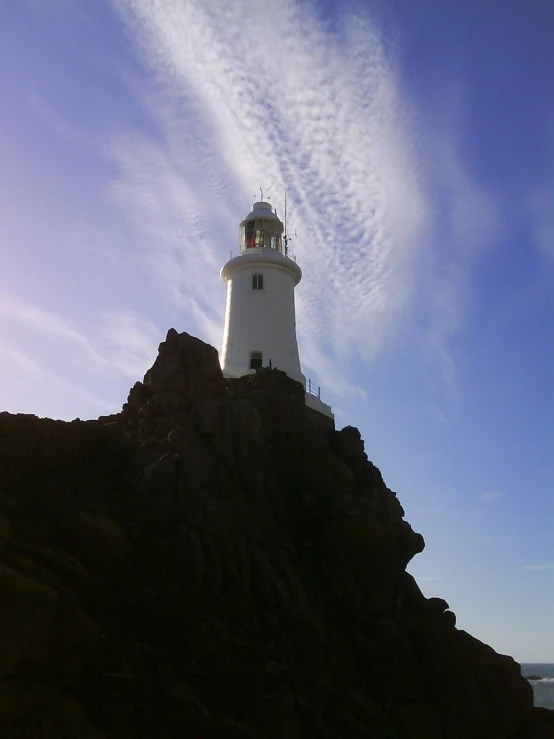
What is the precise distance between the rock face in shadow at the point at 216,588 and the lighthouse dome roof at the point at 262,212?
1335 centimetres

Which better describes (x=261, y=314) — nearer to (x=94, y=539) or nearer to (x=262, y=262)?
(x=262, y=262)

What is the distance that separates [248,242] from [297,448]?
15966 mm

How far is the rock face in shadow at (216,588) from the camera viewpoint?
44.1 feet

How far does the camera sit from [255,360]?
32.7 metres

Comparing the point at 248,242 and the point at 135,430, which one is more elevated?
the point at 248,242

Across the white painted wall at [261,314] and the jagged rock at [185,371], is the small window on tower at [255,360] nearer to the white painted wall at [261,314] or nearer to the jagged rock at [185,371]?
the white painted wall at [261,314]

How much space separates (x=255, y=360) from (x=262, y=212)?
9.55 m

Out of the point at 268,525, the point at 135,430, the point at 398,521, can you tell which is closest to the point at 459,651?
the point at 398,521

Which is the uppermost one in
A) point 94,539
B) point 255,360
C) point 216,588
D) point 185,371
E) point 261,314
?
point 261,314

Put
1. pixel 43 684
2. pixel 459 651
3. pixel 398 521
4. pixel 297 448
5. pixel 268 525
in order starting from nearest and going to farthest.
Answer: pixel 43 684 → pixel 268 525 → pixel 459 651 → pixel 297 448 → pixel 398 521

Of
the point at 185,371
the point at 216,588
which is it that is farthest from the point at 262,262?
the point at 216,588

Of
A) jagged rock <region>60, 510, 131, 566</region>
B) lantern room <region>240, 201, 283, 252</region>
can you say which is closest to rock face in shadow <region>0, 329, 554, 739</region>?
jagged rock <region>60, 510, 131, 566</region>

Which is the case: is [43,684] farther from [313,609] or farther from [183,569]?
[313,609]

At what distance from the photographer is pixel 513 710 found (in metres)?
22.3
